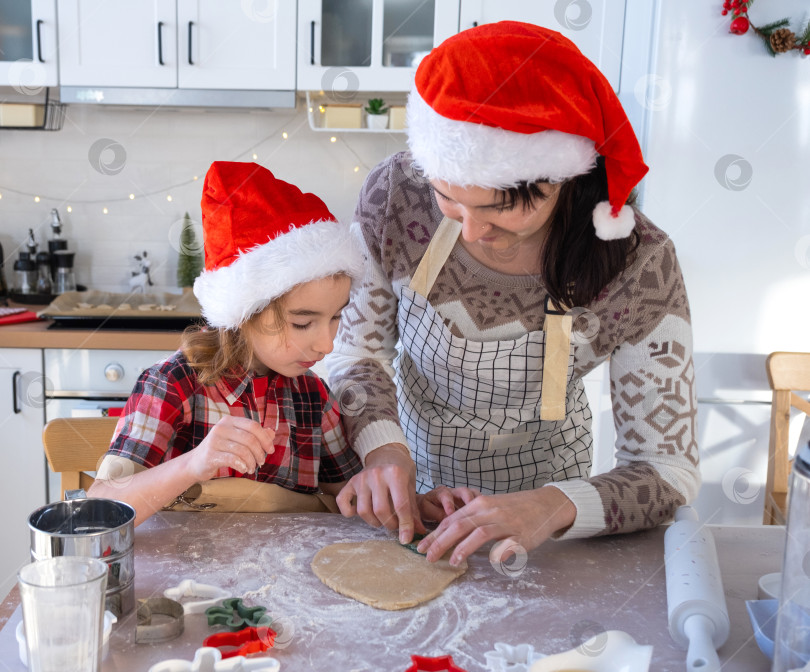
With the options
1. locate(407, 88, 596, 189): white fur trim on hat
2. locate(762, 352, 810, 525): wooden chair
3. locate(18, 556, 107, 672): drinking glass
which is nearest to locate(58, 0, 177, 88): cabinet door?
locate(407, 88, 596, 189): white fur trim on hat

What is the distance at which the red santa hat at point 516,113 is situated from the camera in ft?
2.97

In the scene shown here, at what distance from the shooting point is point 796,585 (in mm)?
684

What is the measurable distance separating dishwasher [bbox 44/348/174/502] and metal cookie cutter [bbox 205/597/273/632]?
1525mm

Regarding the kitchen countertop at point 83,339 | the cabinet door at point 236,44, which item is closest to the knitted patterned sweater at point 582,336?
the kitchen countertop at point 83,339

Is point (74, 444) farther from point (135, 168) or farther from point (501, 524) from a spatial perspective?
point (135, 168)

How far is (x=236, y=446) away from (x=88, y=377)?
1.45 metres

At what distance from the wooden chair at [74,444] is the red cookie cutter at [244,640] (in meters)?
0.60

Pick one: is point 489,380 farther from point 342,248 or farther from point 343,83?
point 343,83

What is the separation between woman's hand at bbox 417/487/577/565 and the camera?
0.92m

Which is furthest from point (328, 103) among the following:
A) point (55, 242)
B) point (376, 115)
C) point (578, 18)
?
point (55, 242)

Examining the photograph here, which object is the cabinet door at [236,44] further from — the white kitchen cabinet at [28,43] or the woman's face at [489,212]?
the woman's face at [489,212]

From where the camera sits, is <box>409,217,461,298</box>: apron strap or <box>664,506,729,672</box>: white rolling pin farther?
<box>409,217,461,298</box>: apron strap

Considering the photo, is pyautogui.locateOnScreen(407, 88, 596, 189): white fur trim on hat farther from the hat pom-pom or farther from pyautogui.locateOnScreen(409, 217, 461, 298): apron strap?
pyautogui.locateOnScreen(409, 217, 461, 298): apron strap

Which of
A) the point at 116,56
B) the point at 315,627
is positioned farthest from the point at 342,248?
the point at 116,56
